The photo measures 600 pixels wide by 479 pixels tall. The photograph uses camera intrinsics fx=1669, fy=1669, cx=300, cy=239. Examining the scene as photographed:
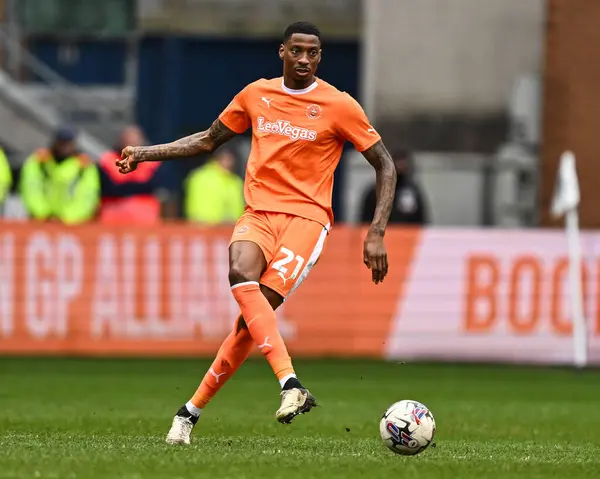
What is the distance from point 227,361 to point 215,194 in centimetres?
1178

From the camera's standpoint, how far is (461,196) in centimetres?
2480

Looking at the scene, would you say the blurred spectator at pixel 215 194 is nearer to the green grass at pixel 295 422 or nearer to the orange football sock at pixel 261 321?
the green grass at pixel 295 422

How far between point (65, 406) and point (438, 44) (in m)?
14.2

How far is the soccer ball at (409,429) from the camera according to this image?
8766 mm

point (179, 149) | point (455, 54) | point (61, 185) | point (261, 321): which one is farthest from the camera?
point (455, 54)

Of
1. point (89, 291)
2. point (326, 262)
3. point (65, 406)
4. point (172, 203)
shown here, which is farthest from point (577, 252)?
point (172, 203)

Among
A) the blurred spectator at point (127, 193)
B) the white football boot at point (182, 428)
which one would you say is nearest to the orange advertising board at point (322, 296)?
the blurred spectator at point (127, 193)

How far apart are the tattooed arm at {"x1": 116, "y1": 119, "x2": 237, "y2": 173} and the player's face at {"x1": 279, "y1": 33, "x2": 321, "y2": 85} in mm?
623

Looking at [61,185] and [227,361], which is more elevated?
[227,361]

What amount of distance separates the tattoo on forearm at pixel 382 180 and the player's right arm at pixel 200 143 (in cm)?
79

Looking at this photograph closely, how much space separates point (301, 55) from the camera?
30.5 feet

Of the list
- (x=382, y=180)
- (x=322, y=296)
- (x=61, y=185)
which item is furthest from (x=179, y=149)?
(x=61, y=185)

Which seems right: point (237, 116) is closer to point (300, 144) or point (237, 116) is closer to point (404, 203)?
point (300, 144)

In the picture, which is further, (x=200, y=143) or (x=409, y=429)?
(x=200, y=143)
